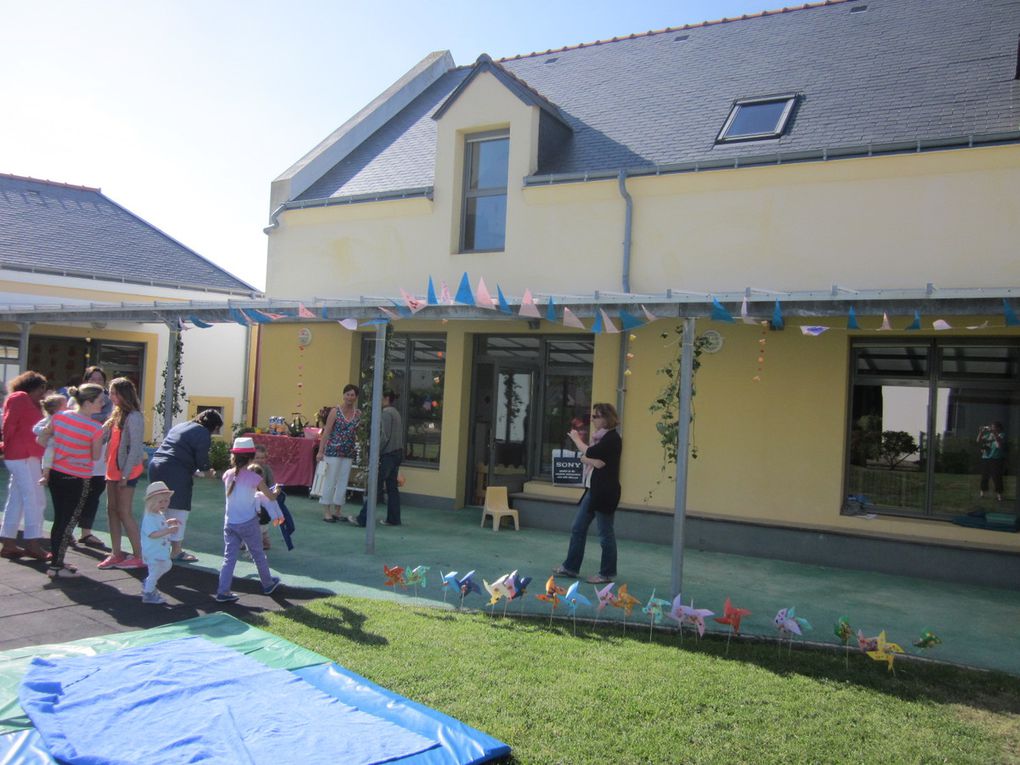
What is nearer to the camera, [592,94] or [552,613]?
[552,613]

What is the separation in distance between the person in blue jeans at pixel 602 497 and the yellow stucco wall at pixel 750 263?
5.84 ft

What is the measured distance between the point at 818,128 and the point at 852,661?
6.84m

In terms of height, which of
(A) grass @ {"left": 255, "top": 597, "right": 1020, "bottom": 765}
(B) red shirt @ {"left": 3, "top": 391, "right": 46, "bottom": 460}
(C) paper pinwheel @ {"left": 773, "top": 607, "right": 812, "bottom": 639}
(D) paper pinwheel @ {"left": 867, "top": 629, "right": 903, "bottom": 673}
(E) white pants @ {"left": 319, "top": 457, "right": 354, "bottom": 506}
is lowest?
(A) grass @ {"left": 255, "top": 597, "right": 1020, "bottom": 765}

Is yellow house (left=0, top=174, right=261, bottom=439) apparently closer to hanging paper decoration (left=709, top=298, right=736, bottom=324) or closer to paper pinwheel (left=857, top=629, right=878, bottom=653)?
hanging paper decoration (left=709, top=298, right=736, bottom=324)

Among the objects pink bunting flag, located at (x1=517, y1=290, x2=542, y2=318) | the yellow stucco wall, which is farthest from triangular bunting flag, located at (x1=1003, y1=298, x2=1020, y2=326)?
pink bunting flag, located at (x1=517, y1=290, x2=542, y2=318)

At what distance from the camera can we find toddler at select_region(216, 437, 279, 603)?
636cm

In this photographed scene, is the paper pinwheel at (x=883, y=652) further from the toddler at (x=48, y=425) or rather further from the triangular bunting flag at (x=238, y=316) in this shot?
the triangular bunting flag at (x=238, y=316)

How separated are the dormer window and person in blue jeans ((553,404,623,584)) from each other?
184 inches

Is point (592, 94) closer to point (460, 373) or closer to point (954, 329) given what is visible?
point (460, 373)

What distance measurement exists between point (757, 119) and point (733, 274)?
93.6 inches

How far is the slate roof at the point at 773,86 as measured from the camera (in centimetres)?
962

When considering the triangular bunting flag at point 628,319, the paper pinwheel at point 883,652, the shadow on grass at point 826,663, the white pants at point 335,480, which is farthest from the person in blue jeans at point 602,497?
the white pants at point 335,480

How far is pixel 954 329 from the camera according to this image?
885 cm

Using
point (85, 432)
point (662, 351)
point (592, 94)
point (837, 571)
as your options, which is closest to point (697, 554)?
point (837, 571)
